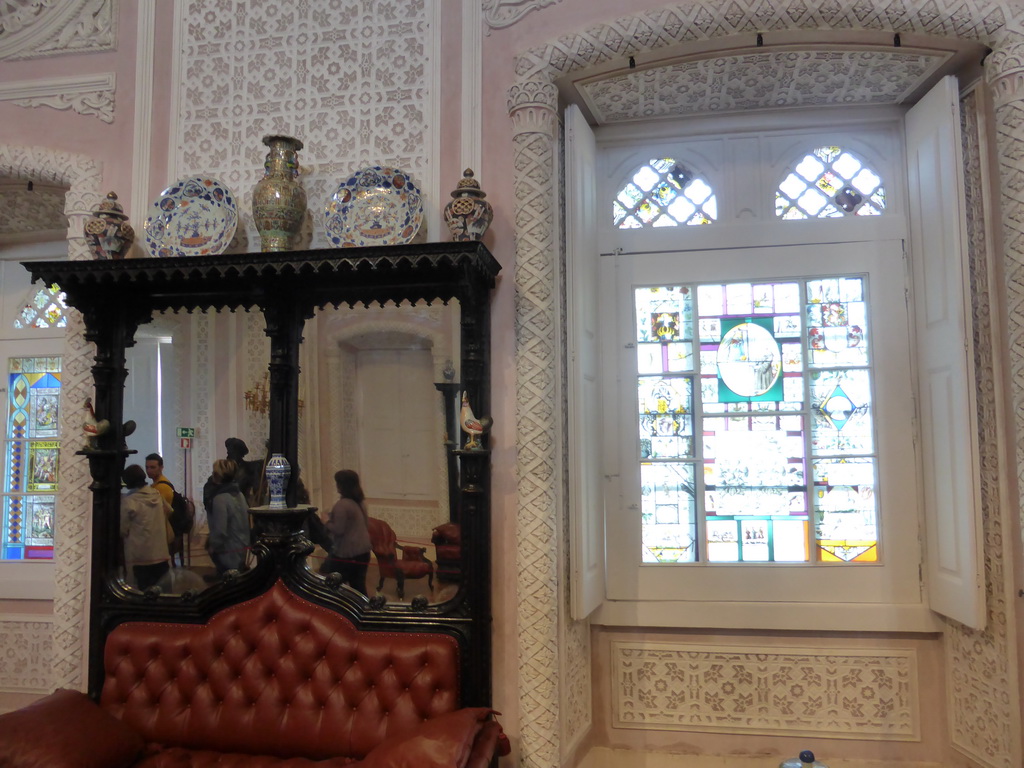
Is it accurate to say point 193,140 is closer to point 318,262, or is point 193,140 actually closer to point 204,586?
point 318,262

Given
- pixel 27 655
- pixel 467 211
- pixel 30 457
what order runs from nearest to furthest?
pixel 467 211, pixel 27 655, pixel 30 457

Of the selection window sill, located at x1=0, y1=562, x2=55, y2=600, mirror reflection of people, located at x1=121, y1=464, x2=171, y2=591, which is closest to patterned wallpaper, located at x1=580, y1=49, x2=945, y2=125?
mirror reflection of people, located at x1=121, y1=464, x2=171, y2=591

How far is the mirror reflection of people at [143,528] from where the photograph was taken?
10.9 ft

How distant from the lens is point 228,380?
130 inches

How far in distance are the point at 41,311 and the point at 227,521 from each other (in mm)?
2570

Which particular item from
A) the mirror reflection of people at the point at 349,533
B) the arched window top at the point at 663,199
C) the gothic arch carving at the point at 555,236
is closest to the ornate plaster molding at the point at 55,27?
the gothic arch carving at the point at 555,236

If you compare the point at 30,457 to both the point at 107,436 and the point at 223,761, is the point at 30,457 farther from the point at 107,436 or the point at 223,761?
the point at 223,761

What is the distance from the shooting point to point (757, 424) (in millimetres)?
3594

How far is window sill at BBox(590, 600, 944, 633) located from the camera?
3.36m

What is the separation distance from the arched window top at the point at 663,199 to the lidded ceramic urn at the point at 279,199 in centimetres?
159

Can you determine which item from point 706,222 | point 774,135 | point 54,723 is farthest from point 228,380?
point 774,135

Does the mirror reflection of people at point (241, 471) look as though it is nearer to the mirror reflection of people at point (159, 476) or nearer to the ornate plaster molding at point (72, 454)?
the mirror reflection of people at point (159, 476)

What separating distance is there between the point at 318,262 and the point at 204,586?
1.52 meters

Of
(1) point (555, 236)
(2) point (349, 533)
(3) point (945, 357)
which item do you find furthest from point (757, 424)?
(2) point (349, 533)
